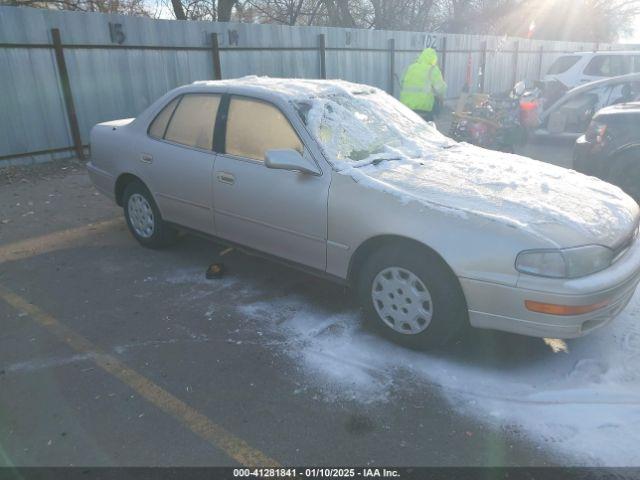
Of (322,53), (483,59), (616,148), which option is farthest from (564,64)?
(616,148)

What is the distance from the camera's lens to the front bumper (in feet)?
9.25

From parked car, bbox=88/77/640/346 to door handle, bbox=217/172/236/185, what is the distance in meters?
0.01

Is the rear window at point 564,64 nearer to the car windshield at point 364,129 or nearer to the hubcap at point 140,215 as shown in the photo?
the car windshield at point 364,129

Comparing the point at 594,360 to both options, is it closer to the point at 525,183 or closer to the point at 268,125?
the point at 525,183

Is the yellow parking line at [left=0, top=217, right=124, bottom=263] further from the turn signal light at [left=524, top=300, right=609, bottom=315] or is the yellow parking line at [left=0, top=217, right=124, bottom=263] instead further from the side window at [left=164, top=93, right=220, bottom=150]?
the turn signal light at [left=524, top=300, right=609, bottom=315]

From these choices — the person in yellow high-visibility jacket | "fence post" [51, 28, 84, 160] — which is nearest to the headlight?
the person in yellow high-visibility jacket

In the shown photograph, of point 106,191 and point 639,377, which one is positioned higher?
point 106,191

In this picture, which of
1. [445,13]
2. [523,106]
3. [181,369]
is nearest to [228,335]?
[181,369]

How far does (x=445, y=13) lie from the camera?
1289 inches

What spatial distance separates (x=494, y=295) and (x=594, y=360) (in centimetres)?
90

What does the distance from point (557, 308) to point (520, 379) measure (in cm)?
55

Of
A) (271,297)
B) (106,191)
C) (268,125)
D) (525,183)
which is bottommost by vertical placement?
(271,297)

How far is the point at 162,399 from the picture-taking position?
298 centimetres

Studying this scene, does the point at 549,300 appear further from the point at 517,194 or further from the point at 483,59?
the point at 483,59
